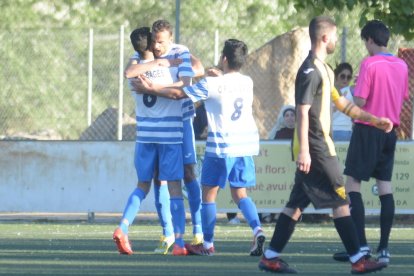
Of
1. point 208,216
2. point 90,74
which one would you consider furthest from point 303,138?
point 90,74

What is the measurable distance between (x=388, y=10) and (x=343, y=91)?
450cm

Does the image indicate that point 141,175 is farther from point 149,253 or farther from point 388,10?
point 388,10

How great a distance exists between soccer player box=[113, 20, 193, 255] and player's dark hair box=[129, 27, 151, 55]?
0.14 metres

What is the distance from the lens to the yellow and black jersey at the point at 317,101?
426 inches

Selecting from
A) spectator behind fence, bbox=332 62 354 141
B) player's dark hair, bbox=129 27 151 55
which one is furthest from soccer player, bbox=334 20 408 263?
spectator behind fence, bbox=332 62 354 141

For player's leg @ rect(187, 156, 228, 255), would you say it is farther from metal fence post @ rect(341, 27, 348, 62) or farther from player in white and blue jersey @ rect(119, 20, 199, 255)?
metal fence post @ rect(341, 27, 348, 62)

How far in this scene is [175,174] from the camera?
1278 centimetres

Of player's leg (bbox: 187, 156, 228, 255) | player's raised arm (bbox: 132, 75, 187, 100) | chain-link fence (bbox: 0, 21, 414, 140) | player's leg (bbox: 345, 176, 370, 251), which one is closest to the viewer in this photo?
player's leg (bbox: 345, 176, 370, 251)

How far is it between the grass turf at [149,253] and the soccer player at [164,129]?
1.41 ft

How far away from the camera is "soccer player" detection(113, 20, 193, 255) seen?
12.8 metres

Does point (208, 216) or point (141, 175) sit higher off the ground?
point (141, 175)

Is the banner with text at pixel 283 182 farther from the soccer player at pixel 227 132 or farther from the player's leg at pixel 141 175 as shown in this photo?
the soccer player at pixel 227 132

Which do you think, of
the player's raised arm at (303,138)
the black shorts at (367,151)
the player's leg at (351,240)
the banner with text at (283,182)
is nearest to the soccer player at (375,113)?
the black shorts at (367,151)

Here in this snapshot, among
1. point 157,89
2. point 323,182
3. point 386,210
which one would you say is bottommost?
point 386,210
